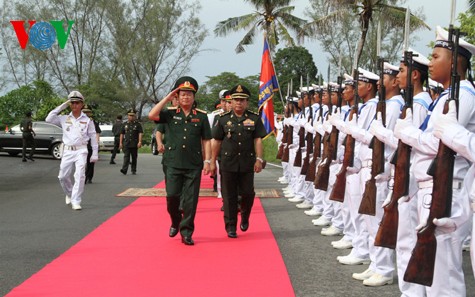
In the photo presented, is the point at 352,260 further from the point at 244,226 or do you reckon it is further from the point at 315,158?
the point at 315,158

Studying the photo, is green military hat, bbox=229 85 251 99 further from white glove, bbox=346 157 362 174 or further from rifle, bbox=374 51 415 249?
rifle, bbox=374 51 415 249

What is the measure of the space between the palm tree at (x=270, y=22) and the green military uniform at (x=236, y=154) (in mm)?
24711

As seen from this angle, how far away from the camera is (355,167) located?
6.29m

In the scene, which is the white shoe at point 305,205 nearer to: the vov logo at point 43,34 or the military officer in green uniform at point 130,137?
the military officer in green uniform at point 130,137

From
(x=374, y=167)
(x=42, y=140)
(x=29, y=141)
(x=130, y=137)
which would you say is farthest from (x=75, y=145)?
(x=42, y=140)

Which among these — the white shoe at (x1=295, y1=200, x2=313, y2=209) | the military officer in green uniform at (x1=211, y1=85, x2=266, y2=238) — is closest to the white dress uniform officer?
the military officer in green uniform at (x1=211, y1=85, x2=266, y2=238)

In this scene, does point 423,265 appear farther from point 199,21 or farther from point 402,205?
point 199,21

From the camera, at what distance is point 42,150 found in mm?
25484

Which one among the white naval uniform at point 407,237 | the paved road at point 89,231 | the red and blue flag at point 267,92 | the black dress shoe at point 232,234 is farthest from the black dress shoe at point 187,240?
the red and blue flag at point 267,92

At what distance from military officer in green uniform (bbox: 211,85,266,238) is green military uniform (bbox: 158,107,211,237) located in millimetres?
483

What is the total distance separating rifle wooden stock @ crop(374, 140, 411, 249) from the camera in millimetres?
4371

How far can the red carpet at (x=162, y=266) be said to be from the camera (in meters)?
5.43

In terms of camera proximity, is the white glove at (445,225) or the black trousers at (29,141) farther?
the black trousers at (29,141)

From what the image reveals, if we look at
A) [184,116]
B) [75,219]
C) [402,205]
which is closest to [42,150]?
[75,219]
